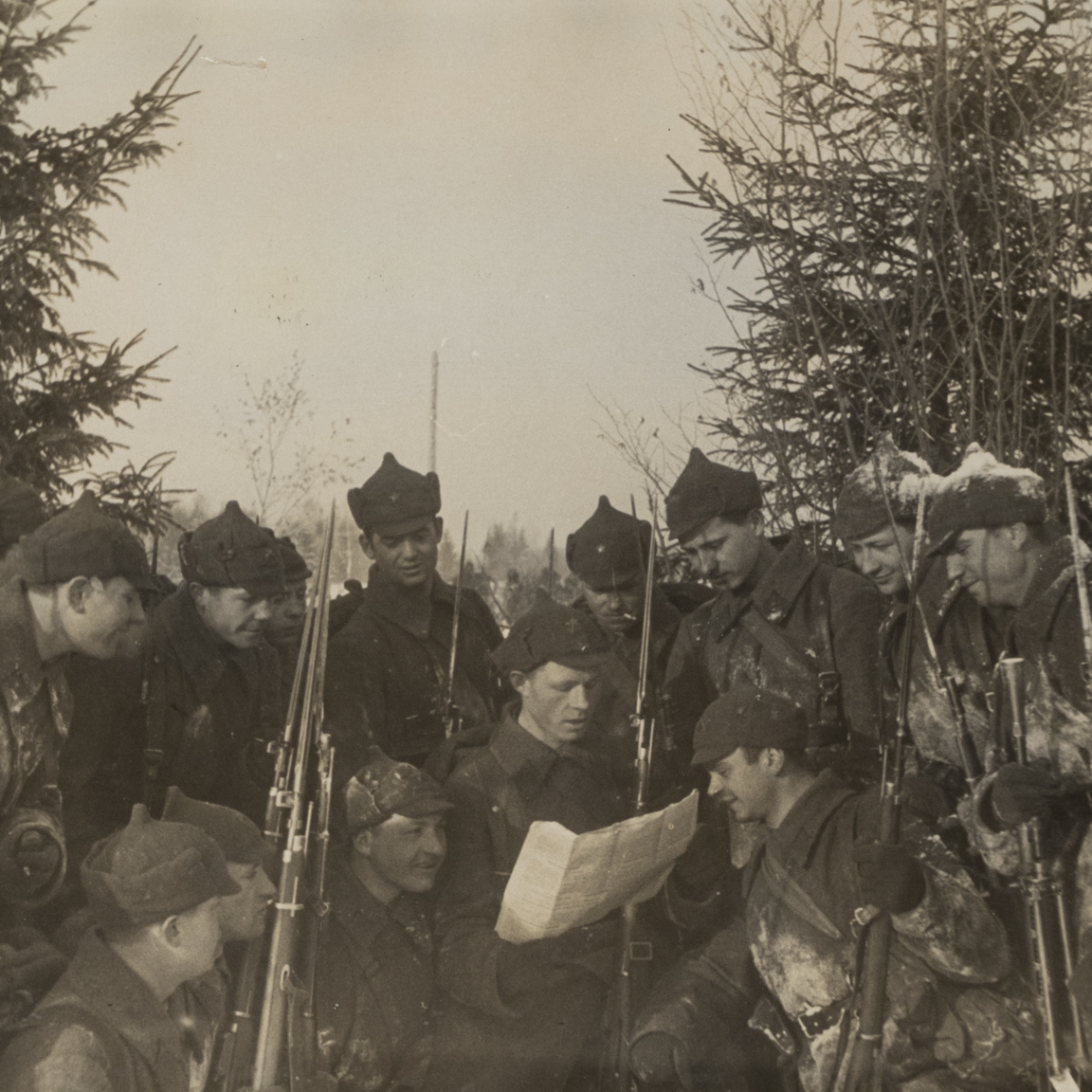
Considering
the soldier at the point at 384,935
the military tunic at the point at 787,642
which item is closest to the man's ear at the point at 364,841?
the soldier at the point at 384,935

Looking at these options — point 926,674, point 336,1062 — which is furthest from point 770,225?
point 336,1062

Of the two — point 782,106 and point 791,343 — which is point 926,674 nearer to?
point 791,343

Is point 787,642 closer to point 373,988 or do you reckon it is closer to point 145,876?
point 373,988

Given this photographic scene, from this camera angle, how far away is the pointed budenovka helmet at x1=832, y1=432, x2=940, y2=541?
4.20 m

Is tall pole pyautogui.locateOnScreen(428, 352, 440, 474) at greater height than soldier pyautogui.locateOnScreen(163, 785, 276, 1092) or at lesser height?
greater

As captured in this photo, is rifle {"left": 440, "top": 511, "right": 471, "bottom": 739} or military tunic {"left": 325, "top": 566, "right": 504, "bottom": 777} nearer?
military tunic {"left": 325, "top": 566, "right": 504, "bottom": 777}

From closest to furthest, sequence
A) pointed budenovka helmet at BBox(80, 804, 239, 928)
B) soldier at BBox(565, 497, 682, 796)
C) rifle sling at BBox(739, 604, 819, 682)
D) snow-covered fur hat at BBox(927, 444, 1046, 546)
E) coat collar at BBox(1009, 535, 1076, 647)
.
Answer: pointed budenovka helmet at BBox(80, 804, 239, 928) → coat collar at BBox(1009, 535, 1076, 647) → snow-covered fur hat at BBox(927, 444, 1046, 546) → rifle sling at BBox(739, 604, 819, 682) → soldier at BBox(565, 497, 682, 796)

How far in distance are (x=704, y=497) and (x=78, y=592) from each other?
2.11 m

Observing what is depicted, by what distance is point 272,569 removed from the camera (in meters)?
4.56

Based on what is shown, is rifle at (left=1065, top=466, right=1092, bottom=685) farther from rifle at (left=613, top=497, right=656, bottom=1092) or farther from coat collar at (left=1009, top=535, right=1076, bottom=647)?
rifle at (left=613, top=497, right=656, bottom=1092)

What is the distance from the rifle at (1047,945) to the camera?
344cm

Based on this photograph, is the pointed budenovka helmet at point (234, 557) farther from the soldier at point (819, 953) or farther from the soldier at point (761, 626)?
the soldier at point (819, 953)

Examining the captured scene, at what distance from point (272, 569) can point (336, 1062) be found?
1652 millimetres

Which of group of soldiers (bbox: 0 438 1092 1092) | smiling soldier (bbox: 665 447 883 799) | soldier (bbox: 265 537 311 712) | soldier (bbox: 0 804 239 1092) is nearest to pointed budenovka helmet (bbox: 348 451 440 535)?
soldier (bbox: 265 537 311 712)
